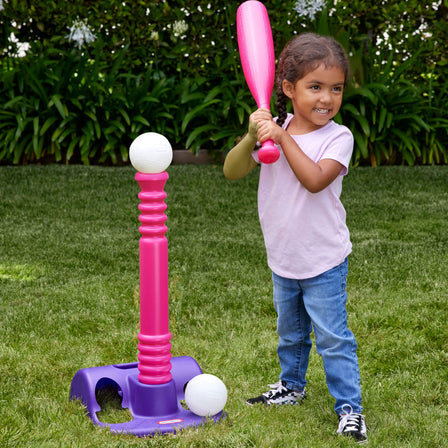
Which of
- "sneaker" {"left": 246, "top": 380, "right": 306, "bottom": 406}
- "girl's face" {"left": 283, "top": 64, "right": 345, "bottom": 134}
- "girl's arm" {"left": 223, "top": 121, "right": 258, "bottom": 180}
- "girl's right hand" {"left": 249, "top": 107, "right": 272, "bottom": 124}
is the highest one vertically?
"girl's face" {"left": 283, "top": 64, "right": 345, "bottom": 134}

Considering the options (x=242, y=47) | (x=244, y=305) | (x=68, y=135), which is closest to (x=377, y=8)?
(x=68, y=135)

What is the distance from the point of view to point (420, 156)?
728 centimetres

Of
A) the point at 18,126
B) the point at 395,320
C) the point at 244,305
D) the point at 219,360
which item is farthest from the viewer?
the point at 18,126

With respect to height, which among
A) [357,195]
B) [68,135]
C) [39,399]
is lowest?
[39,399]

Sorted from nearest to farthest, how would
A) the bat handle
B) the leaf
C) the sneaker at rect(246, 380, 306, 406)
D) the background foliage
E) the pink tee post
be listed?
the bat handle → the pink tee post → the sneaker at rect(246, 380, 306, 406) → the leaf → the background foliage

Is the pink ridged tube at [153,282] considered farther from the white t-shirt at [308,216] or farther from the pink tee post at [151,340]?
the white t-shirt at [308,216]

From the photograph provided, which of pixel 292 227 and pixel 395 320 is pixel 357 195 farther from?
pixel 292 227

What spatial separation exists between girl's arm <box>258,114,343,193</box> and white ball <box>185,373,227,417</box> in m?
0.67

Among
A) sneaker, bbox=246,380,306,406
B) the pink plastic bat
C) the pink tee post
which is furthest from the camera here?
sneaker, bbox=246,380,306,406

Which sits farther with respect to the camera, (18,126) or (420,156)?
(420,156)

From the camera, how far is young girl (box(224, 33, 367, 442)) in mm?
2191

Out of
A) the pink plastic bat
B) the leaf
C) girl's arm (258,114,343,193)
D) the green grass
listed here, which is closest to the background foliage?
the leaf

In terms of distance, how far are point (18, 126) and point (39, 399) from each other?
457 cm

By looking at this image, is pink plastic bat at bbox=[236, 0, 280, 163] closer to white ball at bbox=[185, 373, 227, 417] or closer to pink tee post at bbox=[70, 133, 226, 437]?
pink tee post at bbox=[70, 133, 226, 437]
